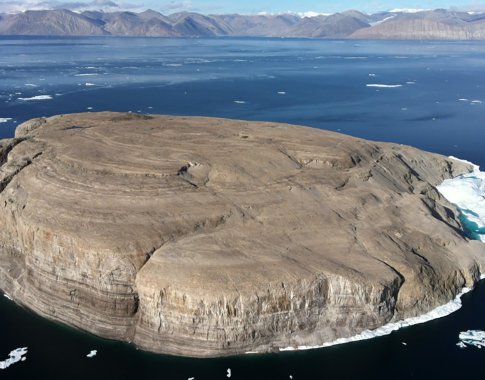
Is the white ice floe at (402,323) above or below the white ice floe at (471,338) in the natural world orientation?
above

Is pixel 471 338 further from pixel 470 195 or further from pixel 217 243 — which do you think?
pixel 470 195

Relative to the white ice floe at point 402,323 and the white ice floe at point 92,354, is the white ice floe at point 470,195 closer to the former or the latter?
the white ice floe at point 402,323

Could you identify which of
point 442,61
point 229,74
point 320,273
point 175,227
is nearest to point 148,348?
point 175,227

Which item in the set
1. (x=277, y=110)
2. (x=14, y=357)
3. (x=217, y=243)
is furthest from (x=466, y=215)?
(x=277, y=110)

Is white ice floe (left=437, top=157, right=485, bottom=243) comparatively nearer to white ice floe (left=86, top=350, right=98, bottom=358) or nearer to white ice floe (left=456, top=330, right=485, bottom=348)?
Answer: white ice floe (left=456, top=330, right=485, bottom=348)

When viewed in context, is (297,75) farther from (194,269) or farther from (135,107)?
(194,269)

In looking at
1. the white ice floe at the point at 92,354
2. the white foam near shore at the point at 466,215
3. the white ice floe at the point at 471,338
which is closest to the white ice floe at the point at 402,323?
the white foam near shore at the point at 466,215

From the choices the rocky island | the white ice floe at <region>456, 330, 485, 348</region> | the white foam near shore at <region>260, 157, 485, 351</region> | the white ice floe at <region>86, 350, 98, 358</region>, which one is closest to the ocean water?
the white ice floe at <region>86, 350, 98, 358</region>
